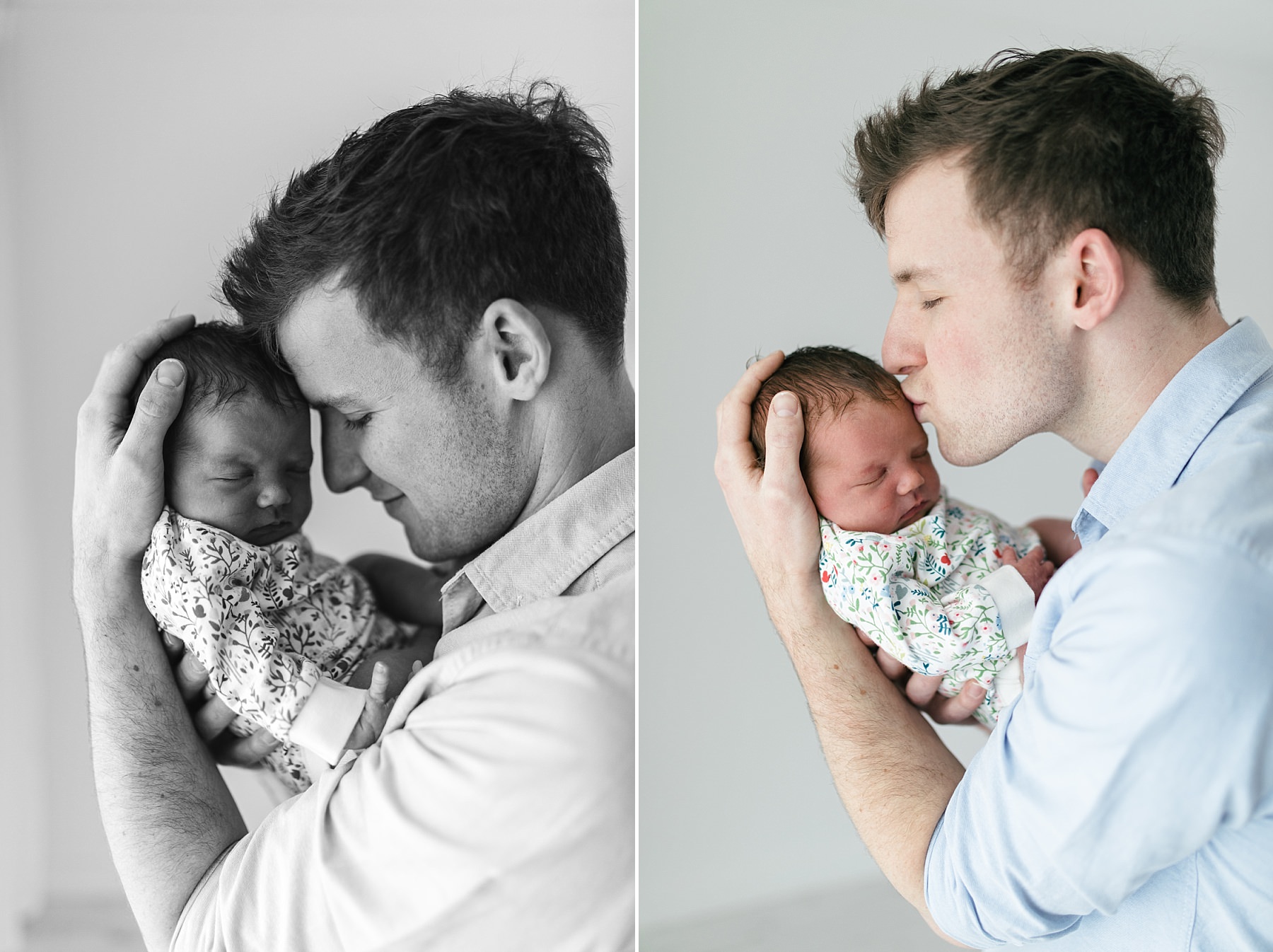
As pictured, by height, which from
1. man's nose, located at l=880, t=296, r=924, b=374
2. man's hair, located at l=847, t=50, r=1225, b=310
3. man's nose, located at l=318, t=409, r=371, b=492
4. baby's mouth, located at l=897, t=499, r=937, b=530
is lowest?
baby's mouth, located at l=897, t=499, r=937, b=530

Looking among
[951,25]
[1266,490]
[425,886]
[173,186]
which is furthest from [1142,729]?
[951,25]

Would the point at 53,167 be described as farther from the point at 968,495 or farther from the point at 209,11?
the point at 968,495

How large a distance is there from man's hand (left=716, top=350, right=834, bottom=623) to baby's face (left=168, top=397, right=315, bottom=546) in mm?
694

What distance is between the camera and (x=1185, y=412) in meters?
1.31

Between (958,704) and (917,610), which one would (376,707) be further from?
(958,704)

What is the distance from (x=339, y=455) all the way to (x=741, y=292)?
107 cm

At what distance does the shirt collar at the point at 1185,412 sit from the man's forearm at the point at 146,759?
1.45 meters

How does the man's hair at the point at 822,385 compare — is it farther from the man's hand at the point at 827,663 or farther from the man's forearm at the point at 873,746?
the man's forearm at the point at 873,746

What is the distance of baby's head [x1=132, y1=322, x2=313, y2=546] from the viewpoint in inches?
56.5

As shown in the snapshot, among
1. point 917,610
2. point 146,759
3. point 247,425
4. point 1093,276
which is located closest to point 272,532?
point 247,425

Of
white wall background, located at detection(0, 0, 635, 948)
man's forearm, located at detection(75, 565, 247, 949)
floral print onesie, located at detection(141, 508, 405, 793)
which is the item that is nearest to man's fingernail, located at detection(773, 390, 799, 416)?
white wall background, located at detection(0, 0, 635, 948)

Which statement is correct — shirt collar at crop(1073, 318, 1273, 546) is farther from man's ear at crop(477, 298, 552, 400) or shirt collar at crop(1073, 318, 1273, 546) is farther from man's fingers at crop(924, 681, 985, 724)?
man's ear at crop(477, 298, 552, 400)

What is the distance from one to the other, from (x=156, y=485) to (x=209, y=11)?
749 millimetres

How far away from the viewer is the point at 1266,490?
108cm
